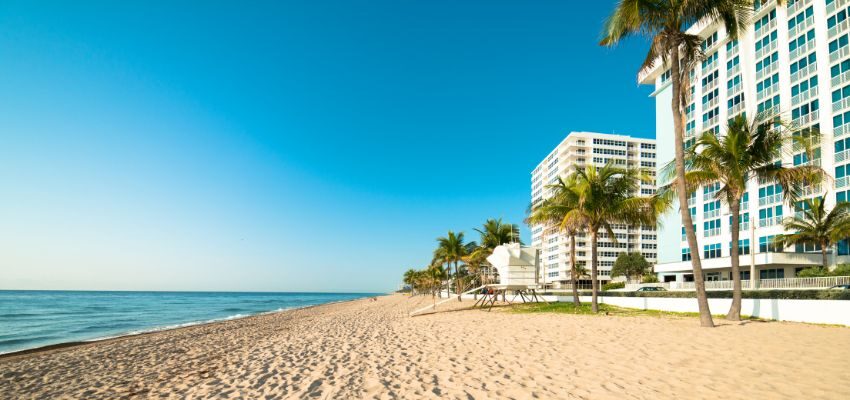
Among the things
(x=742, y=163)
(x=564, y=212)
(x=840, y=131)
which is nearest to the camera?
(x=742, y=163)

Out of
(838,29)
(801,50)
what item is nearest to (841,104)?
(838,29)

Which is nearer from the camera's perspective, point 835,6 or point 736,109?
point 835,6

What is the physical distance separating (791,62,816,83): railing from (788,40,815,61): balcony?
1.38 metres

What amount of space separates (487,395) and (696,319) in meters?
14.5

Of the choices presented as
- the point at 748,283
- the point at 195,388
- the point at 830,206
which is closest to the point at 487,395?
the point at 195,388

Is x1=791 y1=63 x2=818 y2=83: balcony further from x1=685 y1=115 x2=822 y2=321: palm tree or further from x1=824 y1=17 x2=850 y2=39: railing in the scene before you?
x1=685 y1=115 x2=822 y2=321: palm tree

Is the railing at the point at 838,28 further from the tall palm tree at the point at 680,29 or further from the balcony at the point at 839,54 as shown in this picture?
the tall palm tree at the point at 680,29

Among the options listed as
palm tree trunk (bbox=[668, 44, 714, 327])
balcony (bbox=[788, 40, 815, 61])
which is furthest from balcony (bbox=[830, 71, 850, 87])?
palm tree trunk (bbox=[668, 44, 714, 327])

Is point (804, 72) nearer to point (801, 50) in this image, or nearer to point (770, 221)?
point (801, 50)

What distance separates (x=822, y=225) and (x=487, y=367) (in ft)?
118

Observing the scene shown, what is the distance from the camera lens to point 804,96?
39.9m

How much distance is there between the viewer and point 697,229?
51.2 meters

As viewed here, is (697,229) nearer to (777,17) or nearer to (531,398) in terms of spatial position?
(777,17)

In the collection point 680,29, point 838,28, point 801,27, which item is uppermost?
point 801,27
